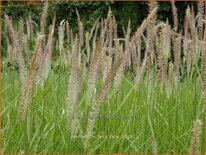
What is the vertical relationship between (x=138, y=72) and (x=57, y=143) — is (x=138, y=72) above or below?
above

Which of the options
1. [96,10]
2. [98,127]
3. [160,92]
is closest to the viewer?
[98,127]

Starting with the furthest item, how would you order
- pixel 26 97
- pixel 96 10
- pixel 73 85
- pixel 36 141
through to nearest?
pixel 96 10 < pixel 36 141 < pixel 73 85 < pixel 26 97

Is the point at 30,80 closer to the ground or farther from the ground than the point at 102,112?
farther from the ground

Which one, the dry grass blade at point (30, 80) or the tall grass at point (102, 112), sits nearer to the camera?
the dry grass blade at point (30, 80)

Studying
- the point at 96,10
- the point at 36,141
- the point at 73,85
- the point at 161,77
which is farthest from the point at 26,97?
the point at 96,10

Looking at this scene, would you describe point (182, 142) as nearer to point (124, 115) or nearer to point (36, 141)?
point (124, 115)

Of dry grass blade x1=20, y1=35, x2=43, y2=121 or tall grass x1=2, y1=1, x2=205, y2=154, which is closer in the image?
dry grass blade x1=20, y1=35, x2=43, y2=121

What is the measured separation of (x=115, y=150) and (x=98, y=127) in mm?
131

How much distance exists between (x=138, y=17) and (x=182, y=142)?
181 inches

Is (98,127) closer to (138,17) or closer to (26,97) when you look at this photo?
(26,97)

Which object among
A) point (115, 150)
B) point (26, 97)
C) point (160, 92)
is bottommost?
point (115, 150)

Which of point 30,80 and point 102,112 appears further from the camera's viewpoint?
point 102,112

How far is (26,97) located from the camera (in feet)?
4.36

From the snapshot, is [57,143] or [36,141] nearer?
[36,141]
